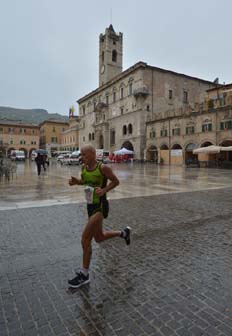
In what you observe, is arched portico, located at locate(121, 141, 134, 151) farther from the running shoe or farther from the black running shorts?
the running shoe

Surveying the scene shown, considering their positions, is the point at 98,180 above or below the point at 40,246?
above

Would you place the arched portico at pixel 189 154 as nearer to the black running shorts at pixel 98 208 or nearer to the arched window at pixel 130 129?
the arched window at pixel 130 129

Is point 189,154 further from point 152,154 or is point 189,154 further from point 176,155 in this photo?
point 152,154

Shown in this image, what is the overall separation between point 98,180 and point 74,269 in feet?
4.60

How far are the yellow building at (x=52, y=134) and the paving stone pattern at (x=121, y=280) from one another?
81564 millimetres

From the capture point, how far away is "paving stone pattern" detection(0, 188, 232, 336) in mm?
2309

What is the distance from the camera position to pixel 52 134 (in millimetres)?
86500

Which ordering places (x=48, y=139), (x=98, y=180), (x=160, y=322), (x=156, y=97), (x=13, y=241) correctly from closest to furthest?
(x=160, y=322)
(x=98, y=180)
(x=13, y=241)
(x=156, y=97)
(x=48, y=139)

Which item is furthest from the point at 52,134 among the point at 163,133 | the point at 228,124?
the point at 228,124

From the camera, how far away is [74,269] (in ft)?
11.3

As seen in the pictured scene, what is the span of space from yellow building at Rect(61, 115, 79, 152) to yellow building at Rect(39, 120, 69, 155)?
3532 mm

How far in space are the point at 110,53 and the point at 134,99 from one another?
2167 centimetres

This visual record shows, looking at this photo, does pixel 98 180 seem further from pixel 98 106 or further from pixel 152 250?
pixel 98 106

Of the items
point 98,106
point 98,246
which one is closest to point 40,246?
point 98,246
